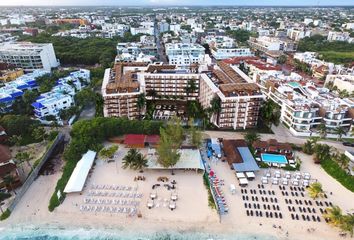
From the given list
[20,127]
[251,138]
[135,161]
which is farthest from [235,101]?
[20,127]

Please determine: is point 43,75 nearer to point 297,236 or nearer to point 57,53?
point 57,53

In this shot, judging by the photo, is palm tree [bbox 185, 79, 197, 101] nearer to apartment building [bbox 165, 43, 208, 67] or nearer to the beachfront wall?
the beachfront wall

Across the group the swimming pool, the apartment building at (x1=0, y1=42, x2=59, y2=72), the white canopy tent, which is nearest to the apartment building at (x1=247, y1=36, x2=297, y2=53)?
the swimming pool

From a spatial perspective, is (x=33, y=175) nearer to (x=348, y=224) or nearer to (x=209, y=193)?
(x=209, y=193)

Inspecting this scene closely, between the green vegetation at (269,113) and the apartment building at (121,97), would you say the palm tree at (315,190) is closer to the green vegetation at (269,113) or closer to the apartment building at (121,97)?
the green vegetation at (269,113)

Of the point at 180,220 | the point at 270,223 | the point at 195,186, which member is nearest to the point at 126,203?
the point at 180,220

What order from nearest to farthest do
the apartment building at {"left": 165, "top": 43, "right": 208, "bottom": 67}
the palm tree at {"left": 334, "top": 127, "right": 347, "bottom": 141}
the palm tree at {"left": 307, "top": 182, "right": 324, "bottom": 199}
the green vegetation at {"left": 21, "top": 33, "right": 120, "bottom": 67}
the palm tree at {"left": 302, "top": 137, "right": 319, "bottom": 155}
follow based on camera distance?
the palm tree at {"left": 307, "top": 182, "right": 324, "bottom": 199}, the palm tree at {"left": 302, "top": 137, "right": 319, "bottom": 155}, the palm tree at {"left": 334, "top": 127, "right": 347, "bottom": 141}, the apartment building at {"left": 165, "top": 43, "right": 208, "bottom": 67}, the green vegetation at {"left": 21, "top": 33, "right": 120, "bottom": 67}

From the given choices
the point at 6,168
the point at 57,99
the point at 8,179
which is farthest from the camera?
the point at 57,99
